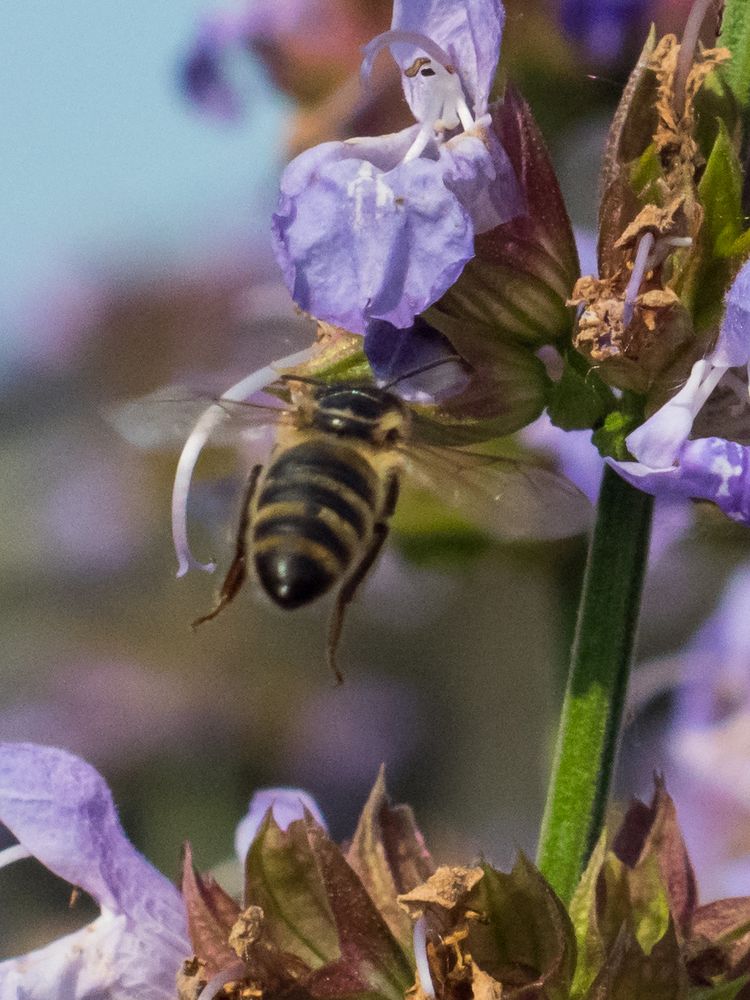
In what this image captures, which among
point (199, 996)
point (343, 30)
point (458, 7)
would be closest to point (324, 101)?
point (343, 30)

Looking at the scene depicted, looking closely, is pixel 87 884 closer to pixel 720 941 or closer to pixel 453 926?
pixel 453 926

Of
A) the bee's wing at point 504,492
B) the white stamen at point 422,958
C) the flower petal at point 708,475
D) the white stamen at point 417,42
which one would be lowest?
the white stamen at point 422,958

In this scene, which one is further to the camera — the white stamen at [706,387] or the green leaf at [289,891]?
the green leaf at [289,891]

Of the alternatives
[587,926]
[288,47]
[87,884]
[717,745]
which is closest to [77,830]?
[87,884]

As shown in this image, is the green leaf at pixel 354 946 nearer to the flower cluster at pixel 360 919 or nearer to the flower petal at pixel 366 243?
the flower cluster at pixel 360 919

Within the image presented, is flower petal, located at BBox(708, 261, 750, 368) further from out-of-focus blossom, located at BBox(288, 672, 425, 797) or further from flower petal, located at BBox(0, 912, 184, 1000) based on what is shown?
out-of-focus blossom, located at BBox(288, 672, 425, 797)

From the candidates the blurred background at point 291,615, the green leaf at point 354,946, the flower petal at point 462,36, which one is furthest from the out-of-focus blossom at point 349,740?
the flower petal at point 462,36
